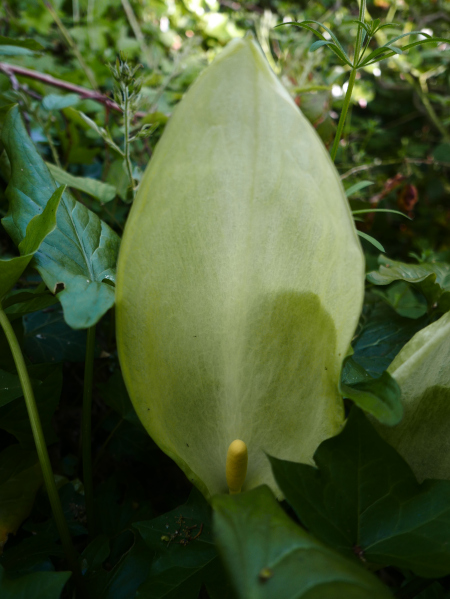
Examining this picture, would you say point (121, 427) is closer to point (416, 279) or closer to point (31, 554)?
point (31, 554)

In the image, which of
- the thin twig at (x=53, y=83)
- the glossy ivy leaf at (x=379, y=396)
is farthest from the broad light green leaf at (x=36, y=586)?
the thin twig at (x=53, y=83)

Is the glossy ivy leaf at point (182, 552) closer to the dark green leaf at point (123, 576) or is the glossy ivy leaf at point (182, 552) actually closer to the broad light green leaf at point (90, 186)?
the dark green leaf at point (123, 576)

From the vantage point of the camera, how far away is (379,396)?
0.32 metres

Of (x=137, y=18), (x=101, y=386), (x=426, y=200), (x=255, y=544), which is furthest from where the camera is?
(x=137, y=18)

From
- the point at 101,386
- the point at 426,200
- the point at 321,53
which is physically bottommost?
the point at 426,200

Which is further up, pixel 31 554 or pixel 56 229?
pixel 56 229

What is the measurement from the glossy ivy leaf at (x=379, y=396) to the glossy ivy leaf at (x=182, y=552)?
162 millimetres

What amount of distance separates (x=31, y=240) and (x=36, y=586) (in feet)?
0.78

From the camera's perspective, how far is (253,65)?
315 millimetres

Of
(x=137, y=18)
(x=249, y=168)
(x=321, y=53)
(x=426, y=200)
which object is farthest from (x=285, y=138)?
(x=137, y=18)

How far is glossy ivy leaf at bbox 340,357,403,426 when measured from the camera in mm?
299

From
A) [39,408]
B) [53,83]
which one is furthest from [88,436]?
[53,83]

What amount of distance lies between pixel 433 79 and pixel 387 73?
132mm

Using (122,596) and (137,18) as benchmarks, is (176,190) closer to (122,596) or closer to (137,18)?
(122,596)
